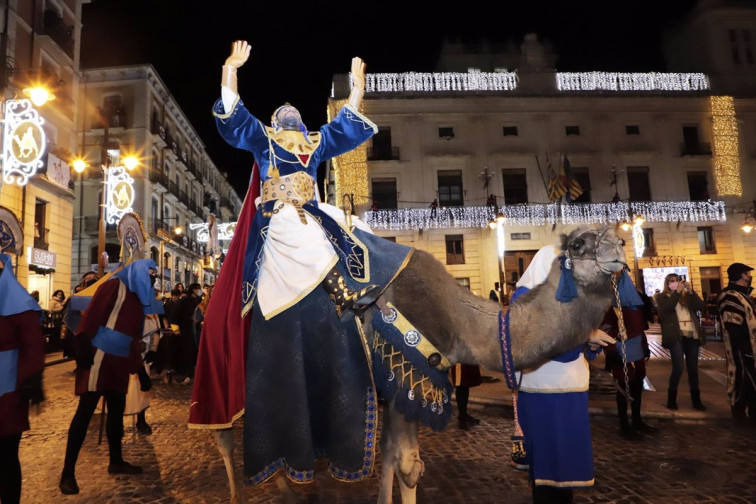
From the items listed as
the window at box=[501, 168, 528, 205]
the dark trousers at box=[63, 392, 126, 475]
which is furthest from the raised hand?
the window at box=[501, 168, 528, 205]

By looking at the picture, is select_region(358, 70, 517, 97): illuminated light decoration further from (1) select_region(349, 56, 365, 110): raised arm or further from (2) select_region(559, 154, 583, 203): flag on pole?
(1) select_region(349, 56, 365, 110): raised arm

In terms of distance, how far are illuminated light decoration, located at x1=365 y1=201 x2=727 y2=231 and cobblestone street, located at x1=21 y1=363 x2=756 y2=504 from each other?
77.8 feet

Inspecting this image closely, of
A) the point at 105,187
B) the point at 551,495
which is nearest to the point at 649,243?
the point at 105,187

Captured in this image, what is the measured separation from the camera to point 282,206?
3592mm

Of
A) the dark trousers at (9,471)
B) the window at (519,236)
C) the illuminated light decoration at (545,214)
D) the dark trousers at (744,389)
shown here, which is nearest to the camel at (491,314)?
the dark trousers at (9,471)

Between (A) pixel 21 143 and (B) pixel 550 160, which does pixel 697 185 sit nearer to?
(B) pixel 550 160

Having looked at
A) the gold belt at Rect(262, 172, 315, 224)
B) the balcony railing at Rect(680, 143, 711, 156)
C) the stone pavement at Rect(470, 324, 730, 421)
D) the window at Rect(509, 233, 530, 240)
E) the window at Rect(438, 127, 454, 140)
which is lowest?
the stone pavement at Rect(470, 324, 730, 421)

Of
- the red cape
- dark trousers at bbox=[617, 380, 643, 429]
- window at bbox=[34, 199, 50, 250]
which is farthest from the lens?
window at bbox=[34, 199, 50, 250]

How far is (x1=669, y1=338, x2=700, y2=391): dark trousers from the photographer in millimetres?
8172

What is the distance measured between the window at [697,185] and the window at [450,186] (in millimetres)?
15302

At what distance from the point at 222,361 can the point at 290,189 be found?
1.31 m

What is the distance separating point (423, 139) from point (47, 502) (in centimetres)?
2979

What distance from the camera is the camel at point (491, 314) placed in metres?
2.75

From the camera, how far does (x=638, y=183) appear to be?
33.1 m
